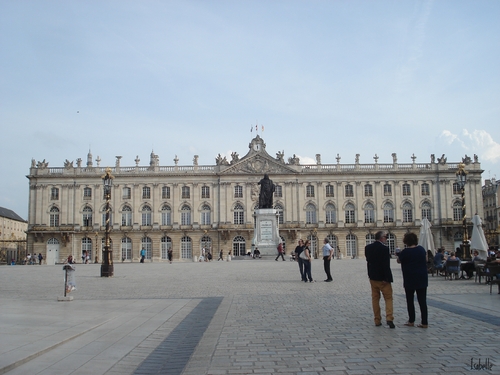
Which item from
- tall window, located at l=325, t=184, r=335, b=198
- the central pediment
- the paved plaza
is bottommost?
the paved plaza

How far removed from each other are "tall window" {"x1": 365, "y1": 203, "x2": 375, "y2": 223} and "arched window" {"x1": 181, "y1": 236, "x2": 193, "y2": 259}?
2381 cm

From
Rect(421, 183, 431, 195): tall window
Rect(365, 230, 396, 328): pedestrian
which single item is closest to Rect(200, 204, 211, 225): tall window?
Rect(421, 183, 431, 195): tall window

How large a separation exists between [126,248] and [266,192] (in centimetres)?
3482

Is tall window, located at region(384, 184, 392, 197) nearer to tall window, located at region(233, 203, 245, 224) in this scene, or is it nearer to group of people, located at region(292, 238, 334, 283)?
tall window, located at region(233, 203, 245, 224)

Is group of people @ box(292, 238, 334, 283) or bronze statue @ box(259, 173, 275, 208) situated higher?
bronze statue @ box(259, 173, 275, 208)

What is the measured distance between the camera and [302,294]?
15.1m

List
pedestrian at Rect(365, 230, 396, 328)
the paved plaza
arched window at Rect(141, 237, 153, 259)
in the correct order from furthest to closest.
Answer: arched window at Rect(141, 237, 153, 259) < pedestrian at Rect(365, 230, 396, 328) < the paved plaza

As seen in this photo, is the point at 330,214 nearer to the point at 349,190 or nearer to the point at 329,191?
the point at 329,191

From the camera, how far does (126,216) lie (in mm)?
71938

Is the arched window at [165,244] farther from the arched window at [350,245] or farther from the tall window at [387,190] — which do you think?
the tall window at [387,190]

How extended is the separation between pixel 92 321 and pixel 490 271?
36.0ft

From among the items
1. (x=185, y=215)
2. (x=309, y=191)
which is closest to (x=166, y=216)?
(x=185, y=215)

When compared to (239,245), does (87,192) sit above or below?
above

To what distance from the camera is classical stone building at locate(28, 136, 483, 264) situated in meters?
70.9
